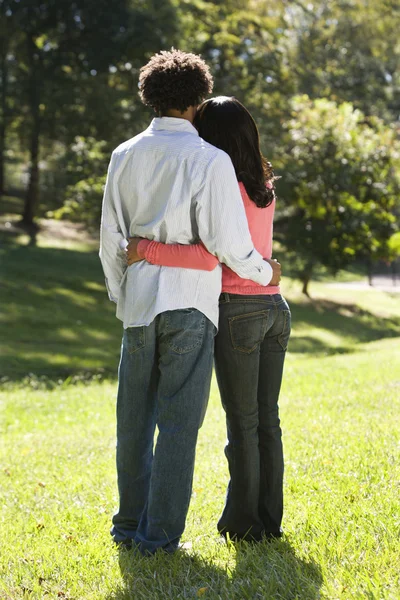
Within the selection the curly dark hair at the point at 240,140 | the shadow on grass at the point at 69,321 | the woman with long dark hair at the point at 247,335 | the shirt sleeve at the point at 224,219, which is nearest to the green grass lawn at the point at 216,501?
the woman with long dark hair at the point at 247,335

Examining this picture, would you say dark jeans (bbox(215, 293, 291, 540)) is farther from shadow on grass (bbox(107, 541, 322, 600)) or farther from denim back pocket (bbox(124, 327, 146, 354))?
denim back pocket (bbox(124, 327, 146, 354))

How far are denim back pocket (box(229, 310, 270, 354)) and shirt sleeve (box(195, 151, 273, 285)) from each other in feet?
0.70

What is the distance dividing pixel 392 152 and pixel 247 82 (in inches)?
334

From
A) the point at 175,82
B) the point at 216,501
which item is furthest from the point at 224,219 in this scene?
the point at 216,501

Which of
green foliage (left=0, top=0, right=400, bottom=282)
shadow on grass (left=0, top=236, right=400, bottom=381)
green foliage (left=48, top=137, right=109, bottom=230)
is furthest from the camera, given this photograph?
green foliage (left=48, top=137, right=109, bottom=230)

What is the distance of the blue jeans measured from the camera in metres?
3.37

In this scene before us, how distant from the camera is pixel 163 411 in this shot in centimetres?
346

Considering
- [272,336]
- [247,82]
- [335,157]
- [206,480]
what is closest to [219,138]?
[272,336]

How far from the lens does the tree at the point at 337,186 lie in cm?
2295

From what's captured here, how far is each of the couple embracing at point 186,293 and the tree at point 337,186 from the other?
19881mm

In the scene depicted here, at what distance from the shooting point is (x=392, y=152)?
2316cm

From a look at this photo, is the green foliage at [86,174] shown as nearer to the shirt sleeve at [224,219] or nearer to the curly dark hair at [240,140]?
the curly dark hair at [240,140]

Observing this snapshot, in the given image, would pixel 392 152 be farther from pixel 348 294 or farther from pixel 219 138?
pixel 219 138

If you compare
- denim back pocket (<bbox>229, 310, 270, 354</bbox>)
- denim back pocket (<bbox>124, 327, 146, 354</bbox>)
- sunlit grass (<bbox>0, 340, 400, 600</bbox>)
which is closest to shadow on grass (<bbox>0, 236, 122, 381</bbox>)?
sunlit grass (<bbox>0, 340, 400, 600</bbox>)
